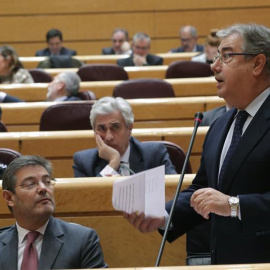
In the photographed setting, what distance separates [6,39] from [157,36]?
6.96 feet

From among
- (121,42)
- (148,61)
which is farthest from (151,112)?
(121,42)

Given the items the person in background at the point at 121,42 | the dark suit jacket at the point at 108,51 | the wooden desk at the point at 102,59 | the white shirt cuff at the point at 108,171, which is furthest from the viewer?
the dark suit jacket at the point at 108,51

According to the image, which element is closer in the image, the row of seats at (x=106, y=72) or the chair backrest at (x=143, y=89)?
the chair backrest at (x=143, y=89)

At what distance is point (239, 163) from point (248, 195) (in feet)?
0.35

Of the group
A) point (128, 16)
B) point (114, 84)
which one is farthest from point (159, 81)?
point (128, 16)

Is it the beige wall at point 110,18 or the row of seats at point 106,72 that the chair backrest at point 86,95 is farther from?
the beige wall at point 110,18

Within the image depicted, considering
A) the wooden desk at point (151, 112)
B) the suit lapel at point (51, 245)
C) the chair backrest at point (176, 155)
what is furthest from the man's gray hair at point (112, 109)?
the wooden desk at point (151, 112)

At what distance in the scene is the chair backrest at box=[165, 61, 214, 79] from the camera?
677cm

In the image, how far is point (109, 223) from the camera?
9.31 feet

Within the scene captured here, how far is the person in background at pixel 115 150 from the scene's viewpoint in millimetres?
3441

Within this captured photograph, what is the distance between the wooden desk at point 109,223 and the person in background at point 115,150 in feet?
1.77

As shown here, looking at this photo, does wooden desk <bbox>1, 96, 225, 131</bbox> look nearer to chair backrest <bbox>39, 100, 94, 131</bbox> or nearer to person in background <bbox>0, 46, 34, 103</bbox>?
chair backrest <bbox>39, 100, 94, 131</bbox>

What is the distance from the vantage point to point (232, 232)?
2096mm

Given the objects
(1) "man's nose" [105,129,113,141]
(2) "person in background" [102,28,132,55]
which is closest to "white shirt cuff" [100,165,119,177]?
(1) "man's nose" [105,129,113,141]
